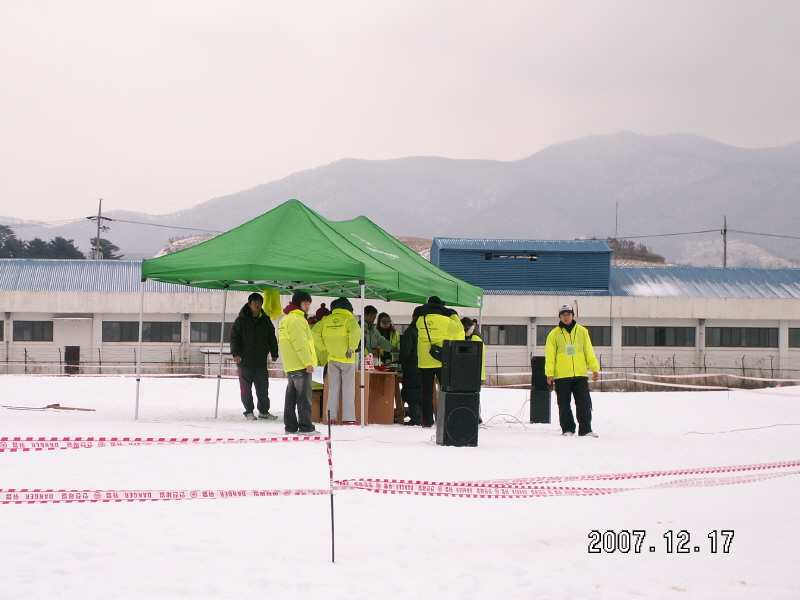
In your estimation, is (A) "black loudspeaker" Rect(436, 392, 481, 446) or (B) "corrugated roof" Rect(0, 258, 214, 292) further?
(B) "corrugated roof" Rect(0, 258, 214, 292)

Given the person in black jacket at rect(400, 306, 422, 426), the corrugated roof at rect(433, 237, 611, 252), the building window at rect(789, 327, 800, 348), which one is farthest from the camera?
the corrugated roof at rect(433, 237, 611, 252)

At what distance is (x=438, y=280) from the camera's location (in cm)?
1455

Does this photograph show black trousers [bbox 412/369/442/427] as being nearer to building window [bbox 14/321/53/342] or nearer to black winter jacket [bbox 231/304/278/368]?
black winter jacket [bbox 231/304/278/368]

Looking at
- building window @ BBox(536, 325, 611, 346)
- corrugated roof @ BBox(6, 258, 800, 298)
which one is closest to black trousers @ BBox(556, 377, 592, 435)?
building window @ BBox(536, 325, 611, 346)

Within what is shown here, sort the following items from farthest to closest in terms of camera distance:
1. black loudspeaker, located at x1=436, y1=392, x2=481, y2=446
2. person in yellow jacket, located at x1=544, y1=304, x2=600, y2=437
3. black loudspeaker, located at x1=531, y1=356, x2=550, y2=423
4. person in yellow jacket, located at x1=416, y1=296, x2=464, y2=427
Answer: black loudspeaker, located at x1=531, y1=356, x2=550, y2=423, person in yellow jacket, located at x1=416, y1=296, x2=464, y2=427, person in yellow jacket, located at x1=544, y1=304, x2=600, y2=437, black loudspeaker, located at x1=436, y1=392, x2=481, y2=446

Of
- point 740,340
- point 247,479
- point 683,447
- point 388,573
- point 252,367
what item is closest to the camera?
point 388,573

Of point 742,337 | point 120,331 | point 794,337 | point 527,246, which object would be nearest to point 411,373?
point 120,331

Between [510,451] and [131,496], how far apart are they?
5.22m

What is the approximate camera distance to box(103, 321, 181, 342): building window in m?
37.7

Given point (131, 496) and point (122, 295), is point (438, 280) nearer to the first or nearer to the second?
point (131, 496)

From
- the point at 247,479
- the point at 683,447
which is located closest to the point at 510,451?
the point at 683,447

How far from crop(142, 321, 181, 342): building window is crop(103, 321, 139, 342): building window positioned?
533 millimetres

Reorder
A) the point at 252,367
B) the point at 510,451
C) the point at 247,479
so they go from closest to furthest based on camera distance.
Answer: the point at 247,479 < the point at 510,451 < the point at 252,367
